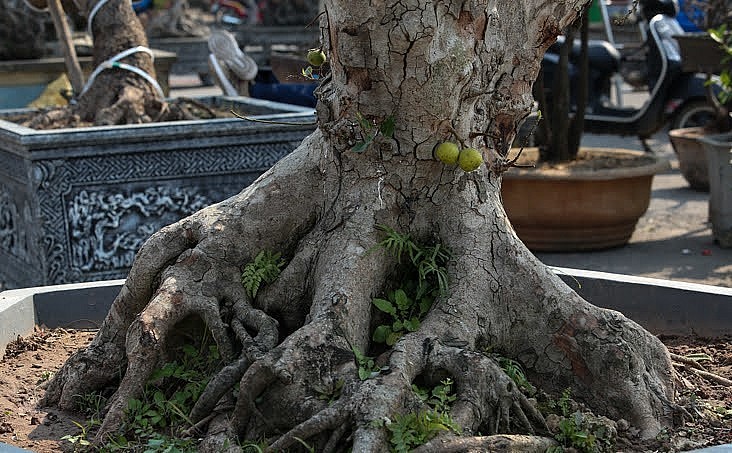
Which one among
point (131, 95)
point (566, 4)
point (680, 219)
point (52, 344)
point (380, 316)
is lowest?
point (680, 219)

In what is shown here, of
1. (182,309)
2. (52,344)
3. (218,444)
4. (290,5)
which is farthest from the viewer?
(290,5)

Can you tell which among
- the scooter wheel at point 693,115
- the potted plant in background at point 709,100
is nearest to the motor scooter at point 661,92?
the scooter wheel at point 693,115

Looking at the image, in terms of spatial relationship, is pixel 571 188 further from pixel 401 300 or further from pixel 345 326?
pixel 345 326

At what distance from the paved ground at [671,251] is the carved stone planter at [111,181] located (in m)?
2.25

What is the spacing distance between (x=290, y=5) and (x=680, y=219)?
53.9 ft

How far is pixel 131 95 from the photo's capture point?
19.1ft

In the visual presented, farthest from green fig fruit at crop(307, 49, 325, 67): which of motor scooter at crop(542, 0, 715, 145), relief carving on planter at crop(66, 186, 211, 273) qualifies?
motor scooter at crop(542, 0, 715, 145)

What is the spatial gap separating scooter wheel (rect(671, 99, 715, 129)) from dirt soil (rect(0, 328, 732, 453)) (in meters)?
6.93

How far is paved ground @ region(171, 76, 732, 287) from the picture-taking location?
6.33 metres

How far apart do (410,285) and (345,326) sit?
32 centimetres

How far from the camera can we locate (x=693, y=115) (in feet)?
32.3

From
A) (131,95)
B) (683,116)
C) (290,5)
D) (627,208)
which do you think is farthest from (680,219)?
(290,5)

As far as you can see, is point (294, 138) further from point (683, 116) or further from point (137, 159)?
point (683, 116)

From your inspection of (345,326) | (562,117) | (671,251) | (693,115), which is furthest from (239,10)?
(345,326)
